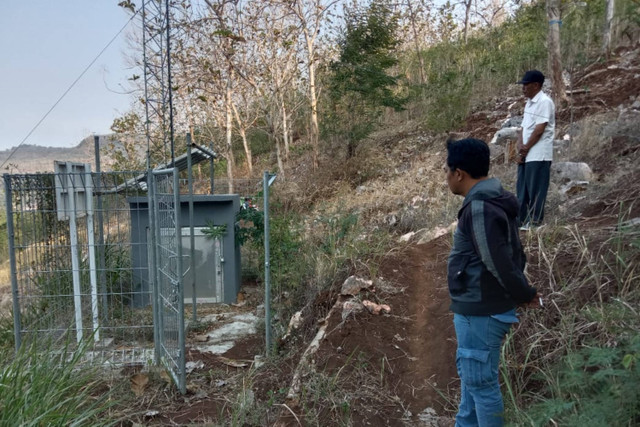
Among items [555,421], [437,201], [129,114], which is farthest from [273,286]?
[129,114]

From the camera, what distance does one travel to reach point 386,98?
13055mm

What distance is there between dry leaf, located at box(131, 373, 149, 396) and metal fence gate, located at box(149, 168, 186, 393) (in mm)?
231

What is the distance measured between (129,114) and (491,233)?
61.6ft

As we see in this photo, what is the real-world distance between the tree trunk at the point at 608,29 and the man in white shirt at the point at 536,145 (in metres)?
8.83

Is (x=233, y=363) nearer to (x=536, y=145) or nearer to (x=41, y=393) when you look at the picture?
(x=41, y=393)

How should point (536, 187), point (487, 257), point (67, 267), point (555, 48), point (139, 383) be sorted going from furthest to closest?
point (555, 48)
point (67, 267)
point (536, 187)
point (139, 383)
point (487, 257)

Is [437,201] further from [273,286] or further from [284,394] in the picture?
[284,394]

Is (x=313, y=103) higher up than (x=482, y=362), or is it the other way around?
(x=313, y=103)

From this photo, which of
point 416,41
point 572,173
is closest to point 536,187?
point 572,173

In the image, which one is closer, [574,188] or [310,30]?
[574,188]

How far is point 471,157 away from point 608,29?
11.8 meters

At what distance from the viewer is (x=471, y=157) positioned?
252 cm

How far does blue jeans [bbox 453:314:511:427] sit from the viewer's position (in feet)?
8.17

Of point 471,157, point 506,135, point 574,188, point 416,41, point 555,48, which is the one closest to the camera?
point 471,157
